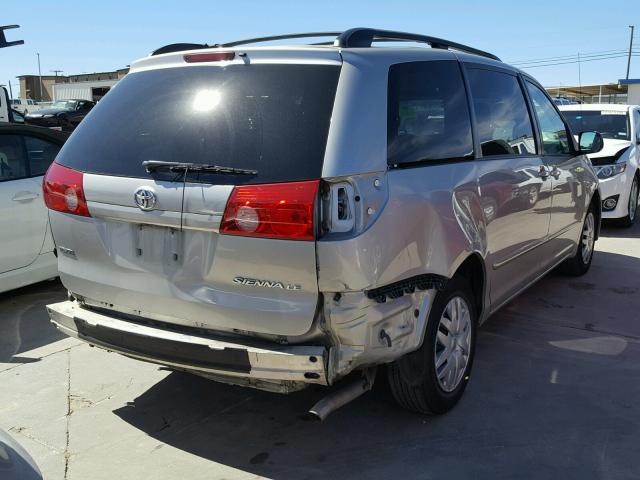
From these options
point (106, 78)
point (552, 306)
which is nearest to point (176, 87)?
point (552, 306)

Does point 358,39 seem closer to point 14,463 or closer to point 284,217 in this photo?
point 284,217

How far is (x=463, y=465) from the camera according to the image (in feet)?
9.78

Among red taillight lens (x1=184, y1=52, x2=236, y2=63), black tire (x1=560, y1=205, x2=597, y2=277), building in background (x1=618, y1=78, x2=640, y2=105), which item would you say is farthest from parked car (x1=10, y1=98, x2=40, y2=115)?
building in background (x1=618, y1=78, x2=640, y2=105)

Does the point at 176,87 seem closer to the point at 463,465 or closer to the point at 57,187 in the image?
the point at 57,187

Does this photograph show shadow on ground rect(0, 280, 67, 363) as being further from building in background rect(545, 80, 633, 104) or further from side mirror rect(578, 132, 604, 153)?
building in background rect(545, 80, 633, 104)

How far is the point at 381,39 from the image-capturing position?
3.43 meters

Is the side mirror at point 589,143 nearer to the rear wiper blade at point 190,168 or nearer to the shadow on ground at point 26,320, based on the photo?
the rear wiper blade at point 190,168

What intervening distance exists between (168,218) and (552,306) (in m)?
3.79

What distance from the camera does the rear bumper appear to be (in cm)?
263

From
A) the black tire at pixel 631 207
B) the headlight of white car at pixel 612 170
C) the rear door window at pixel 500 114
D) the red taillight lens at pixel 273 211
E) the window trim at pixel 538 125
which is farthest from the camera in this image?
the black tire at pixel 631 207

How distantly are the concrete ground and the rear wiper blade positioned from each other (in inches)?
55.0

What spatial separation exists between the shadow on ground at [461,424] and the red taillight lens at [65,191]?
1.21m

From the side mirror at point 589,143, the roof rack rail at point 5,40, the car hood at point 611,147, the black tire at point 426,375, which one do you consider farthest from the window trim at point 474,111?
the roof rack rail at point 5,40

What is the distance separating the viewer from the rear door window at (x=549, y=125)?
16.1 ft
